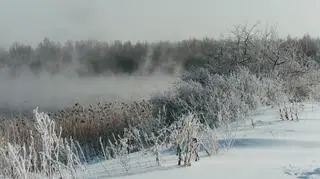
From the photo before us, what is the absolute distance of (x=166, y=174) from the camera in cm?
711

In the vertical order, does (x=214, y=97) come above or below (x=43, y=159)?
above

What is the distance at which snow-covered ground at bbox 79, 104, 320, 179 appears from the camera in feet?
22.9

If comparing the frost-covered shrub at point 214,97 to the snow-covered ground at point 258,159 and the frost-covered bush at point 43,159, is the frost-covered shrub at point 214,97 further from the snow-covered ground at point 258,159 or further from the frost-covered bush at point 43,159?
the frost-covered bush at point 43,159

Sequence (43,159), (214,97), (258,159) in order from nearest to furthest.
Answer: (43,159) → (258,159) → (214,97)

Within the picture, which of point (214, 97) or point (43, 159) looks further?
point (214, 97)

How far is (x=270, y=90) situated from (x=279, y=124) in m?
5.43

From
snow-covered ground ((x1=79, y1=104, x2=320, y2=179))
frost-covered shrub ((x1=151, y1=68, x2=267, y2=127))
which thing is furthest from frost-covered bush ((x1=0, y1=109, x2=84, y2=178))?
frost-covered shrub ((x1=151, y1=68, x2=267, y2=127))

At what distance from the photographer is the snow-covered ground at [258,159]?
6984 millimetres

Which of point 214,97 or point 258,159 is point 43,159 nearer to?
point 258,159

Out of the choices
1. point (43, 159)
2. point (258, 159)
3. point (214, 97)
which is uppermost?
point (214, 97)

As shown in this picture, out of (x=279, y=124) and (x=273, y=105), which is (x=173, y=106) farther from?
(x=279, y=124)

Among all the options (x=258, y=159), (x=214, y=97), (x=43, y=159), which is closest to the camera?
(x=43, y=159)

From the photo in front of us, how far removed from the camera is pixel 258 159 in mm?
8273

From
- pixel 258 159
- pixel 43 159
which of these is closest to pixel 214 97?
pixel 258 159
